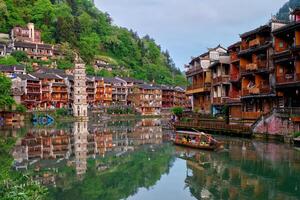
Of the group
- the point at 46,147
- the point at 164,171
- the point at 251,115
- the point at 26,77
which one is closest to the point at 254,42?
the point at 251,115

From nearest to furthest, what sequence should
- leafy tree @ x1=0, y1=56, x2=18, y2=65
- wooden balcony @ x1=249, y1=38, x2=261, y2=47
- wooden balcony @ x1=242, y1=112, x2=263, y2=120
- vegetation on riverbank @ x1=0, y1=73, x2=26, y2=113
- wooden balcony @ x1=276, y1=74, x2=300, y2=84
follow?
wooden balcony @ x1=276, y1=74, x2=300, y2=84, wooden balcony @ x1=242, y1=112, x2=263, y2=120, wooden balcony @ x1=249, y1=38, x2=261, y2=47, vegetation on riverbank @ x1=0, y1=73, x2=26, y2=113, leafy tree @ x1=0, y1=56, x2=18, y2=65

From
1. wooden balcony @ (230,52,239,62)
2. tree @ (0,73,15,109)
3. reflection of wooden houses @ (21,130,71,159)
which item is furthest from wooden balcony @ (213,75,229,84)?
tree @ (0,73,15,109)

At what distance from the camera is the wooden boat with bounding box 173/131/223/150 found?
37.5m

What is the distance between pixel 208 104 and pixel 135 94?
65311mm

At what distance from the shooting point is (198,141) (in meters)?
39.0

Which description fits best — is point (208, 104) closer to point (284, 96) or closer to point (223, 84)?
point (223, 84)

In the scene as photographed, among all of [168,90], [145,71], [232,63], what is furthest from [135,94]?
[232,63]

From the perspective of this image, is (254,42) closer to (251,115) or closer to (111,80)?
(251,115)

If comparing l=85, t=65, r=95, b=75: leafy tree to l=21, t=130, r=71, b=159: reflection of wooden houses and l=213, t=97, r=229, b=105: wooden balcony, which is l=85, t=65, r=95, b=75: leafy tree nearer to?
l=213, t=97, r=229, b=105: wooden balcony

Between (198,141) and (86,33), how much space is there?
437 ft

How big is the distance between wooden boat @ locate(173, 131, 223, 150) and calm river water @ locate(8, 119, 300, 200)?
78cm

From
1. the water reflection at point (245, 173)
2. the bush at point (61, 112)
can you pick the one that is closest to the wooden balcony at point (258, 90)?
the water reflection at point (245, 173)

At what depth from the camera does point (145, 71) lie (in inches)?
6644

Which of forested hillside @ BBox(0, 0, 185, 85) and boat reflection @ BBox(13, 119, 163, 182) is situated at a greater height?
forested hillside @ BBox(0, 0, 185, 85)
